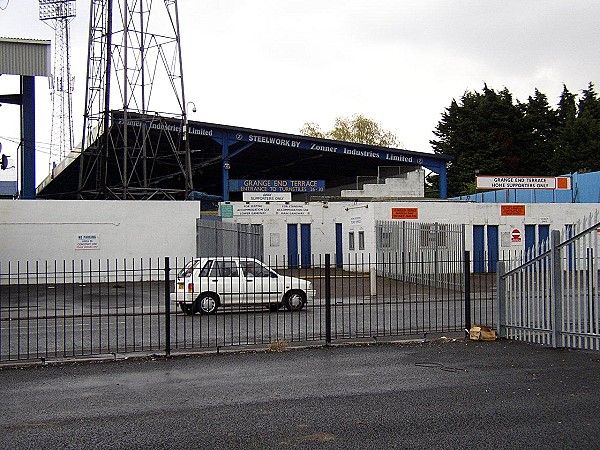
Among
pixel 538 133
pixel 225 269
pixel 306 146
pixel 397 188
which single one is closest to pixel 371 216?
pixel 306 146

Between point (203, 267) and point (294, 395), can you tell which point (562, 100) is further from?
point (294, 395)

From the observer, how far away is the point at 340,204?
3984 centimetres

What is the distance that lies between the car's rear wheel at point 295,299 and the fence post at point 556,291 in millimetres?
7542

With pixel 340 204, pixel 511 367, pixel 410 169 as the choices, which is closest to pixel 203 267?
pixel 511 367

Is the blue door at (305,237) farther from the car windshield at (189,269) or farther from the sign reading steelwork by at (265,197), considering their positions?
the car windshield at (189,269)

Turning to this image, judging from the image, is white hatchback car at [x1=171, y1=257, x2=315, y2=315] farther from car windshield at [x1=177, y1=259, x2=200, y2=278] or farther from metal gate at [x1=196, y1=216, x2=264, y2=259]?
metal gate at [x1=196, y1=216, x2=264, y2=259]

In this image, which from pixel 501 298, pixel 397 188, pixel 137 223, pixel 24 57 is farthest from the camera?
pixel 397 188

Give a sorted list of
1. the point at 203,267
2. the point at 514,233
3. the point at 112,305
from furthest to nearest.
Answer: the point at 514,233 → the point at 112,305 → the point at 203,267

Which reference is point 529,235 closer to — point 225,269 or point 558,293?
point 225,269

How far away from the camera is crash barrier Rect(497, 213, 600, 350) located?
11.3m

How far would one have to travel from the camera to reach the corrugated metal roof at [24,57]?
32.8 m

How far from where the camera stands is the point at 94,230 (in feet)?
104

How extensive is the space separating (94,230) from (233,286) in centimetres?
1561

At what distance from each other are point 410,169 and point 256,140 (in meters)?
11.4
